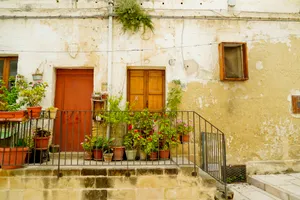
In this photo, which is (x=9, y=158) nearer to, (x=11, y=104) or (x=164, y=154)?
(x=11, y=104)

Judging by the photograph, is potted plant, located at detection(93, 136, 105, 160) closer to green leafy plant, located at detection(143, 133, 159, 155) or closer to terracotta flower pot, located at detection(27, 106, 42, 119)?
green leafy plant, located at detection(143, 133, 159, 155)

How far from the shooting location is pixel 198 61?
5.60 m

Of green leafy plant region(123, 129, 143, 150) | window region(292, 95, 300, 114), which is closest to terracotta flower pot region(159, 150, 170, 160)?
green leafy plant region(123, 129, 143, 150)

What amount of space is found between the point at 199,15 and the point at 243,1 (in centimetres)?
132

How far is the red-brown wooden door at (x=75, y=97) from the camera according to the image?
5.43 m

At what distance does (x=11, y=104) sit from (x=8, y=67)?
124 centimetres

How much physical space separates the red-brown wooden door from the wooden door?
1.05 m

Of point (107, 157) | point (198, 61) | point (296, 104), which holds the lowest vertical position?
point (107, 157)

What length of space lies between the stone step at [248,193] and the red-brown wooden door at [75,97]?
371 cm

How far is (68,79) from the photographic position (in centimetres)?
556

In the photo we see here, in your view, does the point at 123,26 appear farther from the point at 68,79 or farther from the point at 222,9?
the point at 222,9

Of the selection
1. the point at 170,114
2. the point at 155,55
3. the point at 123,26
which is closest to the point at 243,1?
the point at 155,55

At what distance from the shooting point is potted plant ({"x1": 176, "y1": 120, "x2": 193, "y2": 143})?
5048mm

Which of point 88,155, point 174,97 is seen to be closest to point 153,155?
point 88,155
